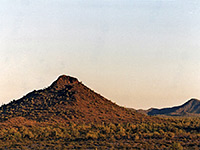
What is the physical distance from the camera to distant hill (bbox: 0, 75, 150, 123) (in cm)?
6838

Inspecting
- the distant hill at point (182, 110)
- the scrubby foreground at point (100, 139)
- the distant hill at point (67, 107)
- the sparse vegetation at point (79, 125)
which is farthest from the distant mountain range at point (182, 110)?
the scrubby foreground at point (100, 139)

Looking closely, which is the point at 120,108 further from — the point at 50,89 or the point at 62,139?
the point at 62,139

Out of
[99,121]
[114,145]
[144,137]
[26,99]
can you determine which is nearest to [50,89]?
[26,99]

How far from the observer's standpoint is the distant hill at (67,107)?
224 feet

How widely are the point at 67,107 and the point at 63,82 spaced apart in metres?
12.3

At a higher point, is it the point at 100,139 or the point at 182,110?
the point at 182,110

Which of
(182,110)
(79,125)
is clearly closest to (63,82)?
(79,125)

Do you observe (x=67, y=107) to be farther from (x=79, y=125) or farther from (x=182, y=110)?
(x=182, y=110)

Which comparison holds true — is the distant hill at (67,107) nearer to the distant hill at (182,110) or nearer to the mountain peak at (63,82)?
the mountain peak at (63,82)

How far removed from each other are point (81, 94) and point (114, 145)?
37577 millimetres

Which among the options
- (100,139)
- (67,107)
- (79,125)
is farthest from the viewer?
(67,107)

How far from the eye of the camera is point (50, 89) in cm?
8106

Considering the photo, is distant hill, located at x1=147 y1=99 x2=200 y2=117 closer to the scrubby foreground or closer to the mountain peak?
the mountain peak

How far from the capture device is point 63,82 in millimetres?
83062
